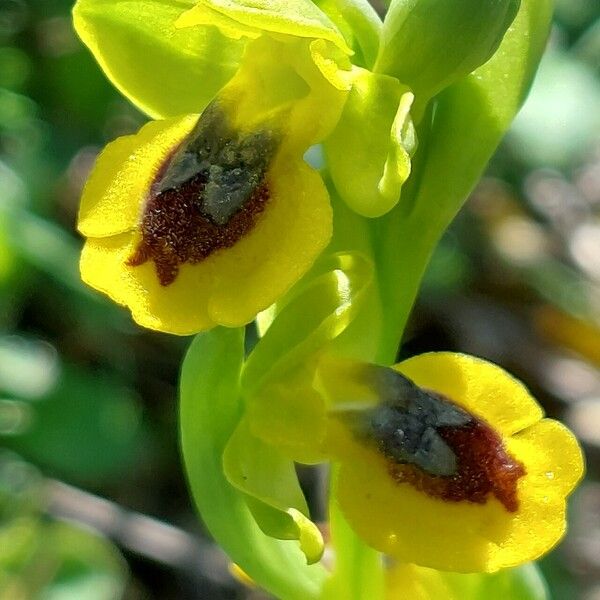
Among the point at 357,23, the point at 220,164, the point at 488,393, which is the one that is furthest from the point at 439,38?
the point at 488,393

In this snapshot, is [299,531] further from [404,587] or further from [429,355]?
[404,587]

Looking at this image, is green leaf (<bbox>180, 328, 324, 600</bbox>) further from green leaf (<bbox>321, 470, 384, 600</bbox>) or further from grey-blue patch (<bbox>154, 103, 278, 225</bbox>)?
grey-blue patch (<bbox>154, 103, 278, 225</bbox>)

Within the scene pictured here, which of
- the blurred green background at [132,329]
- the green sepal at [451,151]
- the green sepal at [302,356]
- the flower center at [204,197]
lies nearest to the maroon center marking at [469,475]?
the green sepal at [302,356]

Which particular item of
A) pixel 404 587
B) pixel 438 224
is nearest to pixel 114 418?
pixel 404 587

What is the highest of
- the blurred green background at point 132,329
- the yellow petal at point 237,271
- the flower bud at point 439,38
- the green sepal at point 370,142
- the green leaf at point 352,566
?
the flower bud at point 439,38

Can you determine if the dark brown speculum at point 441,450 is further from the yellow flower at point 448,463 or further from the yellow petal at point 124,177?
the yellow petal at point 124,177

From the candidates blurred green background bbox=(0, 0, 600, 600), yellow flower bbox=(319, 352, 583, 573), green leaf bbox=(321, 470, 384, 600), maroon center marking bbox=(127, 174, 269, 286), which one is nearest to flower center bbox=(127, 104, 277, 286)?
maroon center marking bbox=(127, 174, 269, 286)
